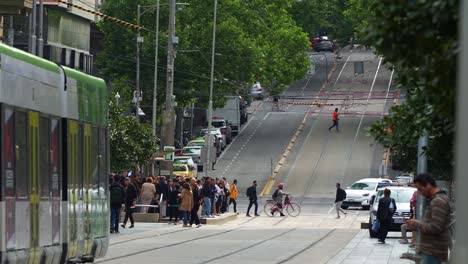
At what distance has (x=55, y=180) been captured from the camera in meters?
17.0

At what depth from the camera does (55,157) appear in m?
17.0

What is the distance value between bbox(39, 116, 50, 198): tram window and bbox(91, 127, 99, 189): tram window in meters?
3.15

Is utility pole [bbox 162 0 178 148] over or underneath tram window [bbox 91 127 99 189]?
over

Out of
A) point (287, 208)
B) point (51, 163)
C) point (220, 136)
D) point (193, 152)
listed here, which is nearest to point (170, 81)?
point (287, 208)

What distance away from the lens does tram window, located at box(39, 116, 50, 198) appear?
1603cm

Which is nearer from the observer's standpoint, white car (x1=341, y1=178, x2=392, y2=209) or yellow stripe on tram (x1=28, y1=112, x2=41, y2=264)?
yellow stripe on tram (x1=28, y1=112, x2=41, y2=264)

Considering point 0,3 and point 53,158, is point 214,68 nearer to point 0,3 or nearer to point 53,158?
point 0,3

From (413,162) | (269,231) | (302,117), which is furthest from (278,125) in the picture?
(413,162)

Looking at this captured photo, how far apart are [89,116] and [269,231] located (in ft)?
83.3

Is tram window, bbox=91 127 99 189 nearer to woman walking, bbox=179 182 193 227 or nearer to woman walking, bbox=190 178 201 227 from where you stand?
woman walking, bbox=179 182 193 227

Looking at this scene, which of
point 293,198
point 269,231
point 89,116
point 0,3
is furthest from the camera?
point 293,198

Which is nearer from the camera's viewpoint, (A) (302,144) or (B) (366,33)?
(B) (366,33)

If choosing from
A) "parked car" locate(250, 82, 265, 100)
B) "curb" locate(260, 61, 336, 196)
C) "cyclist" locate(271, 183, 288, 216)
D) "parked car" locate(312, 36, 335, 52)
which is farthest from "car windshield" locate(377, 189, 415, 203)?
"parked car" locate(312, 36, 335, 52)

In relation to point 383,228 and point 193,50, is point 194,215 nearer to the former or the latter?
point 383,228
